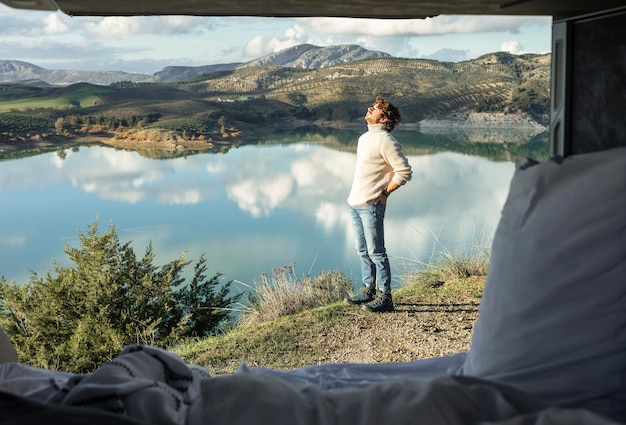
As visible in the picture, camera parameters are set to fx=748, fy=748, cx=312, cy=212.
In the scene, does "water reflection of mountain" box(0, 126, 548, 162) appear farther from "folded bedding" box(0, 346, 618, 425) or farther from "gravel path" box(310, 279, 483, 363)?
"folded bedding" box(0, 346, 618, 425)

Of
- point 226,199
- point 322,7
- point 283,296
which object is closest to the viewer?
point 322,7

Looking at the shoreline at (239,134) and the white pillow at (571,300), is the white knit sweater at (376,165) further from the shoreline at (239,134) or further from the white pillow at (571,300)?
the shoreline at (239,134)

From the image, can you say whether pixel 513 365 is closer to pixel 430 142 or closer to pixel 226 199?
pixel 226 199

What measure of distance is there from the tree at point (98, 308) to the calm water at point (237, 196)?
211 inches

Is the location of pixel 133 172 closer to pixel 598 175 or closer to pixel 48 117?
pixel 48 117

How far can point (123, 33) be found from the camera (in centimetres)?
2308

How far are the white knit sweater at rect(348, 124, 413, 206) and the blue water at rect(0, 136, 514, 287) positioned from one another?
7982mm

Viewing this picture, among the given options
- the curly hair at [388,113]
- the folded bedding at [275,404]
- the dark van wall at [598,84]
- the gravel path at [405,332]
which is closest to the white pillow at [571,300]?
the folded bedding at [275,404]

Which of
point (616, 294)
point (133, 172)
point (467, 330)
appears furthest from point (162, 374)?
point (133, 172)

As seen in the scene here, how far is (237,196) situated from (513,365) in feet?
50.8

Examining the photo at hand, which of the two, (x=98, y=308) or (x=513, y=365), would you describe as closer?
(x=513, y=365)

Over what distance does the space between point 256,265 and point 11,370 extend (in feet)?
38.8

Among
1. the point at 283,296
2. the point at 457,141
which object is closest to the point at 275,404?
the point at 283,296

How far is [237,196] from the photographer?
1716 centimetres
